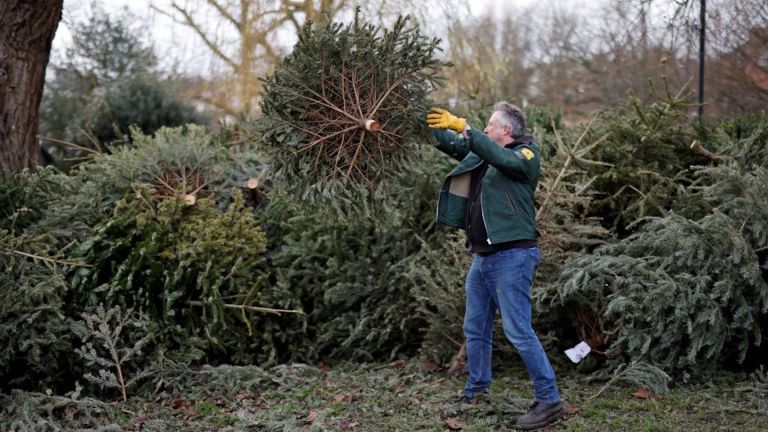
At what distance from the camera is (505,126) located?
466cm

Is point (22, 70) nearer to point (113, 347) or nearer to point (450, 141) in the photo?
point (113, 347)

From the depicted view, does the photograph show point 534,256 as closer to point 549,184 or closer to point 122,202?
point 549,184

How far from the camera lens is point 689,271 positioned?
18.1 ft

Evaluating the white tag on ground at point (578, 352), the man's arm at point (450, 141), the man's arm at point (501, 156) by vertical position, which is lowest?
the white tag on ground at point (578, 352)

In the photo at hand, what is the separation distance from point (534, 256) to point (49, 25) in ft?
16.6

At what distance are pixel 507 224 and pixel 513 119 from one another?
70cm

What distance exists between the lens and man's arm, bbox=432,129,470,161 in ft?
15.3

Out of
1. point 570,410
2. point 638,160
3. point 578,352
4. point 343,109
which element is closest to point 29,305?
point 343,109

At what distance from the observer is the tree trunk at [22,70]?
671 cm

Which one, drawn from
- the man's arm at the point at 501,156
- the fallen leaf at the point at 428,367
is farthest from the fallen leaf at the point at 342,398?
the man's arm at the point at 501,156

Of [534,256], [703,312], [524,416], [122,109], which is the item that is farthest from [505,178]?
Result: [122,109]

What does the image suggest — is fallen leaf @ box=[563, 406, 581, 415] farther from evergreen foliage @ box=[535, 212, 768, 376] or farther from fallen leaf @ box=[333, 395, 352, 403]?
fallen leaf @ box=[333, 395, 352, 403]

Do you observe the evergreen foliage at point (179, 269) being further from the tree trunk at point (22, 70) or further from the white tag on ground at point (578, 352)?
the white tag on ground at point (578, 352)

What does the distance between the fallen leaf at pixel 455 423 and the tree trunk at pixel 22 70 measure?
442cm
